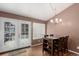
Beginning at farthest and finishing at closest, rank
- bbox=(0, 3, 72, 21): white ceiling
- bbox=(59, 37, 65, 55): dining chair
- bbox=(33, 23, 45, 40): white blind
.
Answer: bbox=(33, 23, 45, 40): white blind, bbox=(59, 37, 65, 55): dining chair, bbox=(0, 3, 72, 21): white ceiling

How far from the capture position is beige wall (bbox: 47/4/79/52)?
7.80 feet

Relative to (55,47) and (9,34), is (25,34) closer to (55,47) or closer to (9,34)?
(9,34)

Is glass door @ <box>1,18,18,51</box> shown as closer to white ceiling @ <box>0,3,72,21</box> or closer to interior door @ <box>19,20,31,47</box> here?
interior door @ <box>19,20,31,47</box>

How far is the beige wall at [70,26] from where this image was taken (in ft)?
7.80

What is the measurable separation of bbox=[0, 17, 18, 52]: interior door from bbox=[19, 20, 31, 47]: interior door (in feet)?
0.44

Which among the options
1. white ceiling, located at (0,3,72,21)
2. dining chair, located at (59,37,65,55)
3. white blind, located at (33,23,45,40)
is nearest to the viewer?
white ceiling, located at (0,3,72,21)

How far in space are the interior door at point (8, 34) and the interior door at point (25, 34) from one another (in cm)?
13

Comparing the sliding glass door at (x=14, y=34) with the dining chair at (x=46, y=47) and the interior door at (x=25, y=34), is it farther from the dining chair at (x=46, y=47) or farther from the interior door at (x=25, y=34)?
the dining chair at (x=46, y=47)

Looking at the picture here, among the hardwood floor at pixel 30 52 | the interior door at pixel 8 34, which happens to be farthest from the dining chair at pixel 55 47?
the interior door at pixel 8 34

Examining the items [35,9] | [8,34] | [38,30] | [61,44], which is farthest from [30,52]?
[35,9]

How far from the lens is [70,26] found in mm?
2424

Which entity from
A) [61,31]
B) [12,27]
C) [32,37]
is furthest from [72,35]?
[12,27]

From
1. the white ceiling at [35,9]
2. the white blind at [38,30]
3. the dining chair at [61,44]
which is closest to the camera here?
the white ceiling at [35,9]

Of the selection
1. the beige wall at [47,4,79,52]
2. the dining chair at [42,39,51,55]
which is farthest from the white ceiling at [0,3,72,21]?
the dining chair at [42,39,51,55]
